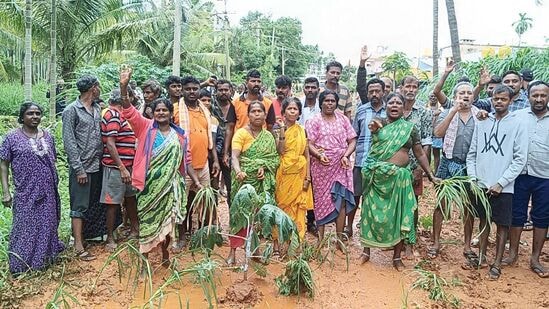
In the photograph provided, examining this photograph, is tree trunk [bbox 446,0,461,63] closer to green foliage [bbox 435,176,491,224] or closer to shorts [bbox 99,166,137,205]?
green foliage [bbox 435,176,491,224]

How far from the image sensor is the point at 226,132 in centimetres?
478

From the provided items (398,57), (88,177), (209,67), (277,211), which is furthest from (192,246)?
(209,67)

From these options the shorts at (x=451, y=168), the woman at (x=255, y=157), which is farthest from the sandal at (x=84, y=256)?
the shorts at (x=451, y=168)

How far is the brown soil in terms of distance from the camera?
351 cm

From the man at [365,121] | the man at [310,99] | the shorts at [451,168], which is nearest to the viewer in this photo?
the shorts at [451,168]

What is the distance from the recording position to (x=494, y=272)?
4098mm

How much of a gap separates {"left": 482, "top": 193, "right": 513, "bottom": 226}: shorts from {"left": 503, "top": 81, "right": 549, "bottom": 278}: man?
0.15 meters

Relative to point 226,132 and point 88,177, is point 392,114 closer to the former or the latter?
point 226,132

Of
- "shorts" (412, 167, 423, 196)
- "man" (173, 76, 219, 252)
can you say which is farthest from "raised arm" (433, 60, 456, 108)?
"man" (173, 76, 219, 252)

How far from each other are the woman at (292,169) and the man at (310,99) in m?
0.83

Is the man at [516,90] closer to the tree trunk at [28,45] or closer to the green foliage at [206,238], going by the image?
the green foliage at [206,238]

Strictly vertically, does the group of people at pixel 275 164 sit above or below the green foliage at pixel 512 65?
below

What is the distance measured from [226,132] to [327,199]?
1.26 metres

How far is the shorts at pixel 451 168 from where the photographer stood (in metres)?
4.46
